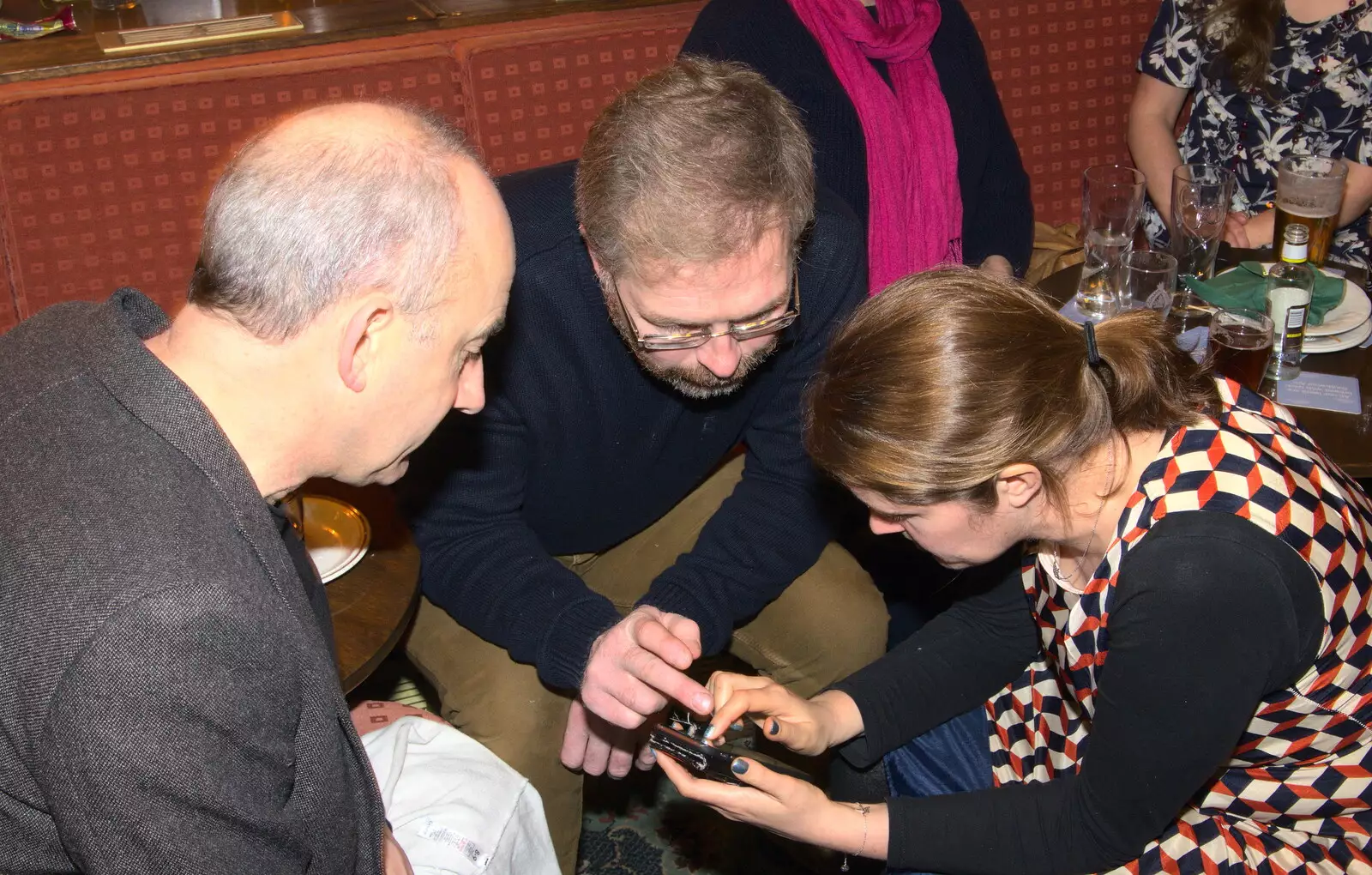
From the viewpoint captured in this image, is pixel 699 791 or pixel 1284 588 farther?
pixel 699 791

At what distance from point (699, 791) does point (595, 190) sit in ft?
2.69

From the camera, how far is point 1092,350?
4.56ft

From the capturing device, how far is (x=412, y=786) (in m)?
1.72

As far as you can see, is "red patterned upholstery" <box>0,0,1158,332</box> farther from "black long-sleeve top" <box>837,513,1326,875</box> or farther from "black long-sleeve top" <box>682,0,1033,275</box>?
"black long-sleeve top" <box>837,513,1326,875</box>

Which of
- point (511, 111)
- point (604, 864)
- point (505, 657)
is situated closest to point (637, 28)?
point (511, 111)

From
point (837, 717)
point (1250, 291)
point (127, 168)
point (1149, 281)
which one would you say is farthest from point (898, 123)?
point (127, 168)

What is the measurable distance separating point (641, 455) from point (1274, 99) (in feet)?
6.61

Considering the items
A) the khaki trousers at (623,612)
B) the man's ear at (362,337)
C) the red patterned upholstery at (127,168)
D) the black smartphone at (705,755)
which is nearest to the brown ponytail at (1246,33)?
the khaki trousers at (623,612)

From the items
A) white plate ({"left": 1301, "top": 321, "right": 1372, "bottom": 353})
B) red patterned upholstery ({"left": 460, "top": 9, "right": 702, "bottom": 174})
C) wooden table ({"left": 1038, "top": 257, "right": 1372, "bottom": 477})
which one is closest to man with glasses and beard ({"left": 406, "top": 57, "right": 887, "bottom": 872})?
wooden table ({"left": 1038, "top": 257, "right": 1372, "bottom": 477})

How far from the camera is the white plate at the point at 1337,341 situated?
2076mm

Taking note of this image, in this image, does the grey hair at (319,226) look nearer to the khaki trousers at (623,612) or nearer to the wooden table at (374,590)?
the wooden table at (374,590)

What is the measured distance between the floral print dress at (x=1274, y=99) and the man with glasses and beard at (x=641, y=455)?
5.29 feet

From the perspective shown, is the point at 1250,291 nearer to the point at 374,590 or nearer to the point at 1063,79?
the point at 1063,79

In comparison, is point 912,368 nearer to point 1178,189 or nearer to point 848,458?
point 848,458
